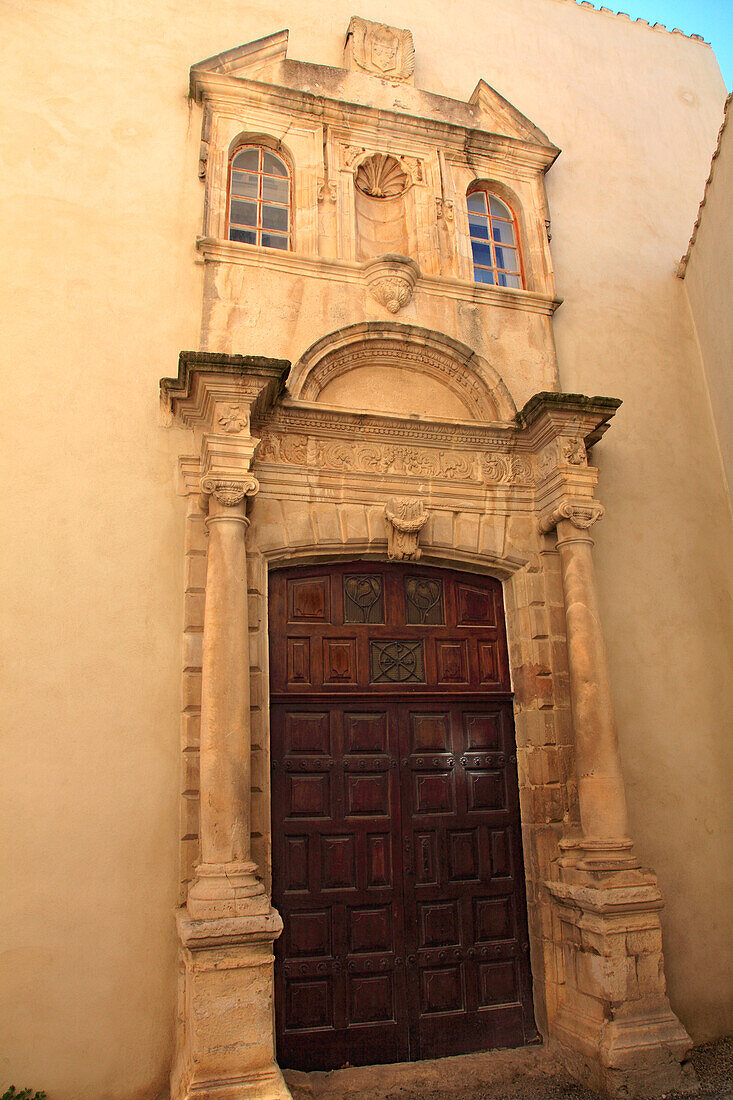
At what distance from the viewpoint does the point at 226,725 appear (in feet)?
14.4

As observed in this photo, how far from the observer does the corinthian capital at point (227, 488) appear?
4.70 m

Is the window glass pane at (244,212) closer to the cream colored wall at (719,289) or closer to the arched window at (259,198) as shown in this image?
the arched window at (259,198)

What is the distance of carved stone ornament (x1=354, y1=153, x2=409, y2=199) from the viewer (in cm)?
646

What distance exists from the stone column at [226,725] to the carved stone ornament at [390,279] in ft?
6.54

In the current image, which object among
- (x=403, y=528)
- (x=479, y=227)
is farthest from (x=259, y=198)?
(x=403, y=528)

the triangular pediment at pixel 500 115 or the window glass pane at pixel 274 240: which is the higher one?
the triangular pediment at pixel 500 115

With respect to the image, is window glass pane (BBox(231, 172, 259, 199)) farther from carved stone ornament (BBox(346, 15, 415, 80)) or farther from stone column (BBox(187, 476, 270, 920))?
stone column (BBox(187, 476, 270, 920))

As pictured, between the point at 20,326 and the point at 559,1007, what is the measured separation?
18.5 ft

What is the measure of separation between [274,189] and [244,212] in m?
0.36

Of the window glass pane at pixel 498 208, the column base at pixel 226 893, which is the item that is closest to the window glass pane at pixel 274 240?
the window glass pane at pixel 498 208

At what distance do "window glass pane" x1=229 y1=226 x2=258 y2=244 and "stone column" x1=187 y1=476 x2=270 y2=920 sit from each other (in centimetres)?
233

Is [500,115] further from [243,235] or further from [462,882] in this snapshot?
[462,882]

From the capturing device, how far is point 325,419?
17.7 ft

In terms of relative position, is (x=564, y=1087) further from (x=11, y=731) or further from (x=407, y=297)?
(x=407, y=297)
